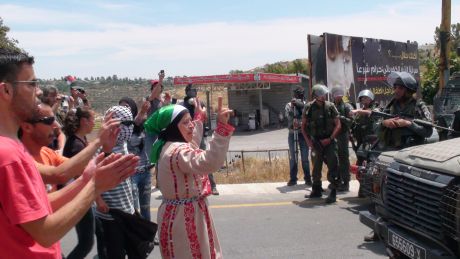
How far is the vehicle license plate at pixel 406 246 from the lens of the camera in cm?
376

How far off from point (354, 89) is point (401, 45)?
5978 mm

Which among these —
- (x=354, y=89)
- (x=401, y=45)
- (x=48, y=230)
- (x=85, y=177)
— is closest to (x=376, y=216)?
(x=85, y=177)

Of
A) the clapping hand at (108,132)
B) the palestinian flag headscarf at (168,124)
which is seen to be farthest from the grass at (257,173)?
the clapping hand at (108,132)

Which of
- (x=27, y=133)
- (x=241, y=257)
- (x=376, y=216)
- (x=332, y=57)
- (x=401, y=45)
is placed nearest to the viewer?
(x=27, y=133)

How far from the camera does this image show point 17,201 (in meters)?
1.86

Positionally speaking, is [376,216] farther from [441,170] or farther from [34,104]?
[34,104]

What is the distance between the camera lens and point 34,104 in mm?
2105

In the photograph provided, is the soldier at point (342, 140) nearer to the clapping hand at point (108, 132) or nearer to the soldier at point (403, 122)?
the soldier at point (403, 122)

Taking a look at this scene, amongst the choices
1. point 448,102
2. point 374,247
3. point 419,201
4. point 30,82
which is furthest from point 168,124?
point 448,102

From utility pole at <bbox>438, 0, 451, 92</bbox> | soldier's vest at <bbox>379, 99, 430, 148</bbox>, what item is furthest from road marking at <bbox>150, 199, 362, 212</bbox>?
utility pole at <bbox>438, 0, 451, 92</bbox>

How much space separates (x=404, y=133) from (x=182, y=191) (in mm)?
3614

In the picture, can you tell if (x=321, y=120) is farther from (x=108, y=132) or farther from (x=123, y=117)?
(x=108, y=132)

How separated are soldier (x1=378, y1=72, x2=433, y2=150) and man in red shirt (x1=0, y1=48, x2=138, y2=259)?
4428mm

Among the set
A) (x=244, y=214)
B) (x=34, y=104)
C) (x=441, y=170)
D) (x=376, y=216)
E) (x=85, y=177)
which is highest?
(x=34, y=104)
